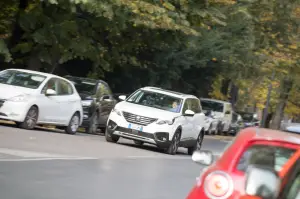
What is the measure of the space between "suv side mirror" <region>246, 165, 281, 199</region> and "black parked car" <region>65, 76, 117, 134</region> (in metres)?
22.0

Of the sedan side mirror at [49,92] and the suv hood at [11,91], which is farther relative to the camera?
the sedan side mirror at [49,92]

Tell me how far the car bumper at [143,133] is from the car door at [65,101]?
7.67ft

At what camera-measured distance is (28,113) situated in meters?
21.6

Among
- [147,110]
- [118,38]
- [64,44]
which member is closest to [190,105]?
[147,110]

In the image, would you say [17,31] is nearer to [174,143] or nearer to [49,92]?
[49,92]

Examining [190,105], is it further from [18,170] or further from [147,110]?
[18,170]

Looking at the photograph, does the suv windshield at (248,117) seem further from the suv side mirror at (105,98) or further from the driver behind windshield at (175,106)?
the driver behind windshield at (175,106)

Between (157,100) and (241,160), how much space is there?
56.0 feet

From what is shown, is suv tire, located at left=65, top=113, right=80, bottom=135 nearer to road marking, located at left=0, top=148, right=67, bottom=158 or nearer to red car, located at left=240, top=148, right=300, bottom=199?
road marking, located at left=0, top=148, right=67, bottom=158

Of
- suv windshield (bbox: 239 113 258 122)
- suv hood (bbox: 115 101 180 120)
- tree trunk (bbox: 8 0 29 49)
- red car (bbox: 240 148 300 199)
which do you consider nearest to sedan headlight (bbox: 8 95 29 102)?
suv hood (bbox: 115 101 180 120)

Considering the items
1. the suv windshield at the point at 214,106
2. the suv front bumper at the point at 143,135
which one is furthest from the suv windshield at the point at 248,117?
the suv front bumper at the point at 143,135

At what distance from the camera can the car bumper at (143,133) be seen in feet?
69.9

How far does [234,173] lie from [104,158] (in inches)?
454

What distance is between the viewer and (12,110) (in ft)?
69.1
